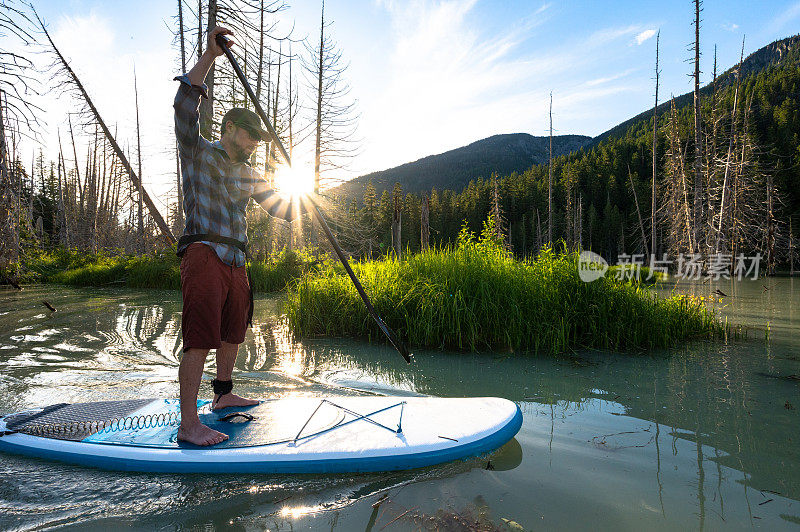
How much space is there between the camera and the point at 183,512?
194cm

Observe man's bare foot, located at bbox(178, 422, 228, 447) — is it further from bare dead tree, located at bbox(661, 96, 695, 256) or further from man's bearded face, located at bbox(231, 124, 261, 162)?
bare dead tree, located at bbox(661, 96, 695, 256)

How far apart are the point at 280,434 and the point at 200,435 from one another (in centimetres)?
48

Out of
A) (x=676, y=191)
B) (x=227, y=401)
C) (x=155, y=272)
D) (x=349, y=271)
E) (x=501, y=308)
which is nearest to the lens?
(x=227, y=401)

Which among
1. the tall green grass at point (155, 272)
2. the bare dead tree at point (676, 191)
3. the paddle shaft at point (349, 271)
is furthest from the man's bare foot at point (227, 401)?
the bare dead tree at point (676, 191)

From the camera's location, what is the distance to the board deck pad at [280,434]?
2.32 meters

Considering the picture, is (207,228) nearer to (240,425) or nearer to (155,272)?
(240,425)

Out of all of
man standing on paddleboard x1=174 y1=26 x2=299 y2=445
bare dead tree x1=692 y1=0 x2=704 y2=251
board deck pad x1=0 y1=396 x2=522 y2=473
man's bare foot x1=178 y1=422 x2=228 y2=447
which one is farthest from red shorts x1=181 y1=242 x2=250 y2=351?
bare dead tree x1=692 y1=0 x2=704 y2=251

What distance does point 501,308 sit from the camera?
5.88 meters

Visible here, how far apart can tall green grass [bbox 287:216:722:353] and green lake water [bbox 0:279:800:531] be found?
1.30 ft

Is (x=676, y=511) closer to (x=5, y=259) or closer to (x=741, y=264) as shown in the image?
(x=5, y=259)

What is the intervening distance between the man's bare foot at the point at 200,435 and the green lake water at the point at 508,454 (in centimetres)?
24

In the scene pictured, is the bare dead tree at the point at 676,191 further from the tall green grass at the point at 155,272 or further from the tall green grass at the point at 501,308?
the tall green grass at the point at 155,272

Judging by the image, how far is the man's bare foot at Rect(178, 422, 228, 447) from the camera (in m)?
2.51

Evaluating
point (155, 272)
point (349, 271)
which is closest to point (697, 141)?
point (349, 271)
